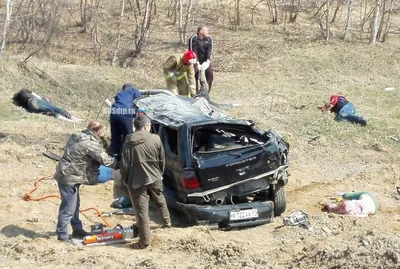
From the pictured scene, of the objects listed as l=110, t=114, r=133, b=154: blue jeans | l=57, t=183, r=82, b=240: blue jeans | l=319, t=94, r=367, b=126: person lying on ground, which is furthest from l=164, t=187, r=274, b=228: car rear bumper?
l=319, t=94, r=367, b=126: person lying on ground

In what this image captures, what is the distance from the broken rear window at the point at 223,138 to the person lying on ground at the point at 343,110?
17.7 ft

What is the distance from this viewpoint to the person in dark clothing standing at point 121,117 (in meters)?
10.8

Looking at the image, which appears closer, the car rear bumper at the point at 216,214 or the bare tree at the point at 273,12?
the car rear bumper at the point at 216,214

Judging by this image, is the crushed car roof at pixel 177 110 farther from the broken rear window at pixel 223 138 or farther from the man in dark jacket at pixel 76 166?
the man in dark jacket at pixel 76 166

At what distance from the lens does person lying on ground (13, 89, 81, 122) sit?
13.7 m

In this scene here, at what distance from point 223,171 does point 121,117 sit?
9.34ft

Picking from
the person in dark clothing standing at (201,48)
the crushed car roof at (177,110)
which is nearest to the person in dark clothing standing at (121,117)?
the crushed car roof at (177,110)

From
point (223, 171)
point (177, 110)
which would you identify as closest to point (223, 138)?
point (223, 171)

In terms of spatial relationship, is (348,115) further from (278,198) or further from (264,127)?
(278,198)

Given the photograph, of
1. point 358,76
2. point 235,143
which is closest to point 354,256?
point 235,143

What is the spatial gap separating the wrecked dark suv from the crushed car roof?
0.05 meters

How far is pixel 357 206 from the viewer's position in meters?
9.44

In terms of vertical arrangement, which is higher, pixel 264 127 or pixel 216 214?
pixel 216 214

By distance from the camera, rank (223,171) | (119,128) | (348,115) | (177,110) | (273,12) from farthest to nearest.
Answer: (273,12)
(348,115)
(119,128)
(177,110)
(223,171)
